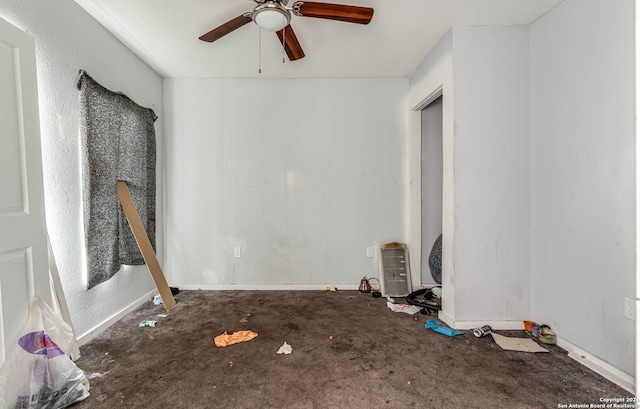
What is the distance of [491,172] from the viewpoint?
223cm

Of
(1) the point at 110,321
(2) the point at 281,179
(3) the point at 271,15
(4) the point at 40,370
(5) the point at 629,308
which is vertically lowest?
(1) the point at 110,321

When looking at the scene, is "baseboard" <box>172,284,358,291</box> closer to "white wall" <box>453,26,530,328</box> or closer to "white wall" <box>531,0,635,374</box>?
"white wall" <box>453,26,530,328</box>

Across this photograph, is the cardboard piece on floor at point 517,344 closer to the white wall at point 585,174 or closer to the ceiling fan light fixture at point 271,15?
the white wall at point 585,174

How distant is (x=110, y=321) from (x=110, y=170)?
1279 millimetres

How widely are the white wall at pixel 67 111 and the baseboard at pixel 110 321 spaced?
0.03 metres

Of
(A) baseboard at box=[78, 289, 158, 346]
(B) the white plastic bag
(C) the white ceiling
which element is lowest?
(A) baseboard at box=[78, 289, 158, 346]

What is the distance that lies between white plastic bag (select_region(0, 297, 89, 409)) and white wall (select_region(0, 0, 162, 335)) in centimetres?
47

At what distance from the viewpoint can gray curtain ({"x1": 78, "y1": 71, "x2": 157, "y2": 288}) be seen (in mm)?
2037

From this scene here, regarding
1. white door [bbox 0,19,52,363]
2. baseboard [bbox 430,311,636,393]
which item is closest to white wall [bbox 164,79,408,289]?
baseboard [bbox 430,311,636,393]

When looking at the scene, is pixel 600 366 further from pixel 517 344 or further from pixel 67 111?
pixel 67 111

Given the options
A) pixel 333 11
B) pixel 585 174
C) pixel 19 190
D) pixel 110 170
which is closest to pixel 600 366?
pixel 585 174

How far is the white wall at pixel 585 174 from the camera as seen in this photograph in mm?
1573

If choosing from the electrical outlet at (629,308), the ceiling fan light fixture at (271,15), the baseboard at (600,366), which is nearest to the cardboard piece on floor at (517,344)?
the baseboard at (600,366)

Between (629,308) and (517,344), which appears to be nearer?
(629,308)
